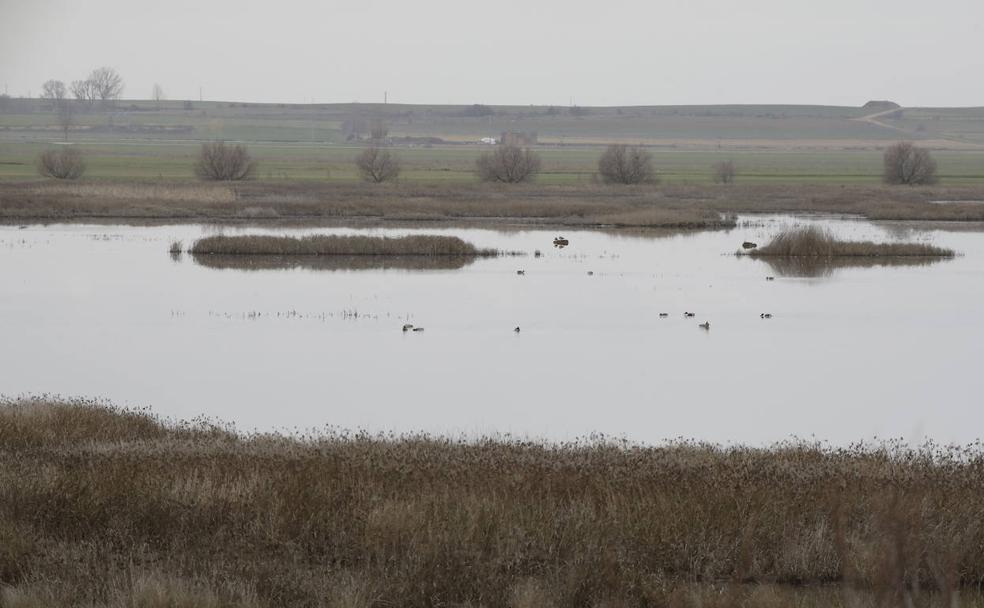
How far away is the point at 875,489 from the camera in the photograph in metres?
9.62

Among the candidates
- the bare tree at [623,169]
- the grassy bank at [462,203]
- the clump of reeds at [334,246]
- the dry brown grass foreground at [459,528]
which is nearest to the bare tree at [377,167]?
the grassy bank at [462,203]

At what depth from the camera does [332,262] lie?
3572cm

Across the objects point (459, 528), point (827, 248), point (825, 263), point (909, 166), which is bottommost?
point (825, 263)

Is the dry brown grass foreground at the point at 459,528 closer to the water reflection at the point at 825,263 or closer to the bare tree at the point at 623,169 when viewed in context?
the water reflection at the point at 825,263

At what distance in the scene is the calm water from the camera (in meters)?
16.5

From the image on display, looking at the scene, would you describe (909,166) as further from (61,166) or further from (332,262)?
(332,262)

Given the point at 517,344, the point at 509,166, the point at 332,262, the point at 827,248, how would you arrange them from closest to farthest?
the point at 517,344 → the point at 332,262 → the point at 827,248 → the point at 509,166

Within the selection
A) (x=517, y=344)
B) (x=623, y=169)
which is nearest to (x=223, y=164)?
(x=623, y=169)

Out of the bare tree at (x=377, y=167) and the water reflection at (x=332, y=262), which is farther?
the bare tree at (x=377, y=167)

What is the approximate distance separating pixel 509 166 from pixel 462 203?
20198 mm

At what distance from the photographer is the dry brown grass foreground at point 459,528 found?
291 inches

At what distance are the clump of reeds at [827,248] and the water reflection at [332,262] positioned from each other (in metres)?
9.57

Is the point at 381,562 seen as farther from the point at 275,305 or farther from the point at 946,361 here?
the point at 275,305

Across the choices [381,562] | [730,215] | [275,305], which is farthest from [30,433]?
[730,215]
